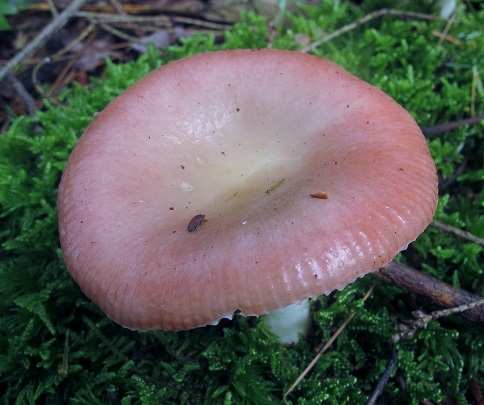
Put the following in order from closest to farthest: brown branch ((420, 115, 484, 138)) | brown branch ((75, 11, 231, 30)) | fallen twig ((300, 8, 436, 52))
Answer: brown branch ((420, 115, 484, 138))
fallen twig ((300, 8, 436, 52))
brown branch ((75, 11, 231, 30))

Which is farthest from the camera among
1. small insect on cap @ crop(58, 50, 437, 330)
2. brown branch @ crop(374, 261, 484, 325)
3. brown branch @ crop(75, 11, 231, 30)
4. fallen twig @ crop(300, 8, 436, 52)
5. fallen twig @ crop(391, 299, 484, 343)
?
brown branch @ crop(75, 11, 231, 30)

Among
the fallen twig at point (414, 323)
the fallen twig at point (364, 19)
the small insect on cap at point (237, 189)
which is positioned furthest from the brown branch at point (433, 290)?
the fallen twig at point (364, 19)

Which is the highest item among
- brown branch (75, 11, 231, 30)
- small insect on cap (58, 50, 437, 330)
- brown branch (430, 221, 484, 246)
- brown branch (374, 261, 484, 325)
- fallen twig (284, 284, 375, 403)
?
brown branch (75, 11, 231, 30)

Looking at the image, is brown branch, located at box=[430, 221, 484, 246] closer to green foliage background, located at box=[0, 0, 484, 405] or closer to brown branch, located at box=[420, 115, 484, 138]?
green foliage background, located at box=[0, 0, 484, 405]

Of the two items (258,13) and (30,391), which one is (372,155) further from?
(258,13)

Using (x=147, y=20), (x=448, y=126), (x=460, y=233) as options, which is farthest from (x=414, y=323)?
(x=147, y=20)

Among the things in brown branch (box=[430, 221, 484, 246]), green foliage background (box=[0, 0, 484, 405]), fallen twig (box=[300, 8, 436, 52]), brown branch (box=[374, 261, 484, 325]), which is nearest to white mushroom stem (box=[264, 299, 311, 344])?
green foliage background (box=[0, 0, 484, 405])

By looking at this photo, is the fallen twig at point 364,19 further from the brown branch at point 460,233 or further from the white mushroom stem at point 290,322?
the white mushroom stem at point 290,322
